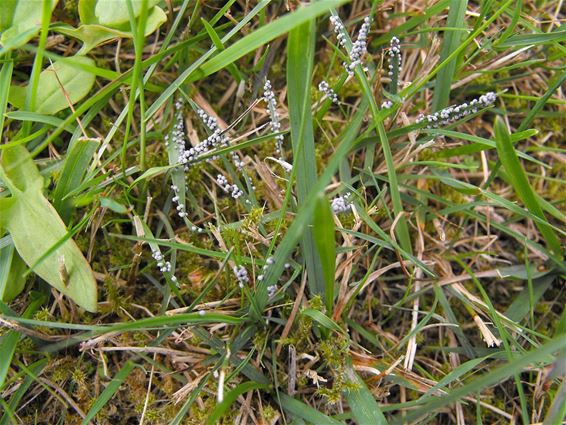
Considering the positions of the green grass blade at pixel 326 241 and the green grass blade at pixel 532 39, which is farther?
the green grass blade at pixel 532 39

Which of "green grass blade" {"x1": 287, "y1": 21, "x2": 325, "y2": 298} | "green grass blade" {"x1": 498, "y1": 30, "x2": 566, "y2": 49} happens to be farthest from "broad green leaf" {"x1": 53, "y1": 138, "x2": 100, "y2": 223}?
"green grass blade" {"x1": 498, "y1": 30, "x2": 566, "y2": 49}

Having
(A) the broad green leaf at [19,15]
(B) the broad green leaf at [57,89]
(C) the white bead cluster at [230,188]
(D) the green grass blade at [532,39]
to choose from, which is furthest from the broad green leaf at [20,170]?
(D) the green grass blade at [532,39]

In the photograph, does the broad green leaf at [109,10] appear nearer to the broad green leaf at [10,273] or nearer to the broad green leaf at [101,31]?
the broad green leaf at [101,31]

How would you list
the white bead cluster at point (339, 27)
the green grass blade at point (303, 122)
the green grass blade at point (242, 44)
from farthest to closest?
the white bead cluster at point (339, 27) < the green grass blade at point (303, 122) < the green grass blade at point (242, 44)

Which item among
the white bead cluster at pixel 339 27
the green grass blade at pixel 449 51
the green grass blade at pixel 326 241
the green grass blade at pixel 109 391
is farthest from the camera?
the green grass blade at pixel 449 51

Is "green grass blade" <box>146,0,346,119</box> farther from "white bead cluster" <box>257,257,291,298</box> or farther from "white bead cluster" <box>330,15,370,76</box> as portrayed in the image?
"white bead cluster" <box>257,257,291,298</box>

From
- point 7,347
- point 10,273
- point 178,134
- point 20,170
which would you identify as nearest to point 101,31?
point 178,134

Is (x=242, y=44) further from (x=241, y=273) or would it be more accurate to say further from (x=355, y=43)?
(x=241, y=273)

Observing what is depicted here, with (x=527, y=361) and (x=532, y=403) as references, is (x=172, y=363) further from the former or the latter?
(x=532, y=403)

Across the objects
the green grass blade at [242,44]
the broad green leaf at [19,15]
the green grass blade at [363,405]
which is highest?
the broad green leaf at [19,15]
